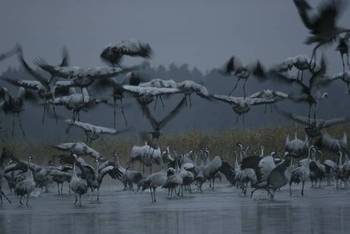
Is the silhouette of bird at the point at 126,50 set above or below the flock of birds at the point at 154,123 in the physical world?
above

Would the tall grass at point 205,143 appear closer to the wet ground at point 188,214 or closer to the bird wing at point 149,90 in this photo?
the wet ground at point 188,214

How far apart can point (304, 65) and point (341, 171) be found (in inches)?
85.5

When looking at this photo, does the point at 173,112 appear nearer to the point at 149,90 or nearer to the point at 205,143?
the point at 149,90

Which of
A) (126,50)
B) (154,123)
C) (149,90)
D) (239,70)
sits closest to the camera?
(126,50)

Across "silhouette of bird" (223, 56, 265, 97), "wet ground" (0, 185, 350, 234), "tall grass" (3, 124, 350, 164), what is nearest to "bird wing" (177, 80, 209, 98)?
"silhouette of bird" (223, 56, 265, 97)

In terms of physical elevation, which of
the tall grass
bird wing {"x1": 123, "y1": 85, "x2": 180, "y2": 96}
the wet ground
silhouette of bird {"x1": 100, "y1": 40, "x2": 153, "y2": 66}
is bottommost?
the wet ground

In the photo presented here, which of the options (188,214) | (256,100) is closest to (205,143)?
(256,100)

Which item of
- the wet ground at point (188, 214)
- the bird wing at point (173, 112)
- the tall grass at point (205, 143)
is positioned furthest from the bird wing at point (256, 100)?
the tall grass at point (205, 143)

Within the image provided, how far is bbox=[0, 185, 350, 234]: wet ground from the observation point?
34.1 ft

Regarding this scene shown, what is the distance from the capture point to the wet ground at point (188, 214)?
10.4m

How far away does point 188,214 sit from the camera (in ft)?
40.5

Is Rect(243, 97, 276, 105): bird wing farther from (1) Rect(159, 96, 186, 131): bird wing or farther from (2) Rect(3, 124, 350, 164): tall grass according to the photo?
(2) Rect(3, 124, 350, 164): tall grass

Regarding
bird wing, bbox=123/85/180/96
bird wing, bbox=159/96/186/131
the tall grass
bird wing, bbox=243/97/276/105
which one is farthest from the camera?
the tall grass

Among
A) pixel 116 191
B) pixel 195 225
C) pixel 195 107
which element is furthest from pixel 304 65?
pixel 195 107
